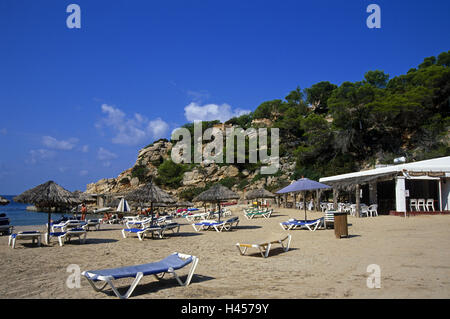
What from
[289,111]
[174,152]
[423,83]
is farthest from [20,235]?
[174,152]

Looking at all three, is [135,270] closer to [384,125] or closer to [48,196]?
[48,196]

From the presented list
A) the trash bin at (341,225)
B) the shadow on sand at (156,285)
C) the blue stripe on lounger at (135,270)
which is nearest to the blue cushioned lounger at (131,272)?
the blue stripe on lounger at (135,270)

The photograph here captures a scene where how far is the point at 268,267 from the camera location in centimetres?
614

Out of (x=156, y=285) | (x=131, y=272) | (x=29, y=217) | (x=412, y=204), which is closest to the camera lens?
(x=131, y=272)

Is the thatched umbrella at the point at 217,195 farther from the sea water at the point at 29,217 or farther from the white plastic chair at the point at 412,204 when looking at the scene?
the sea water at the point at 29,217

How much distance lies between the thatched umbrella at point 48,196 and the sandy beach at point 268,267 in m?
1.34

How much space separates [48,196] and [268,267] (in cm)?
717

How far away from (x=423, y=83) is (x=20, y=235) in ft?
111

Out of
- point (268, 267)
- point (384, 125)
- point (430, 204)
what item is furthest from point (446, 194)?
point (384, 125)

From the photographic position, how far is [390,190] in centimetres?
2186

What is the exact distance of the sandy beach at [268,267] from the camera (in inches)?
173

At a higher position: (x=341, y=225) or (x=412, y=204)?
(x=412, y=204)

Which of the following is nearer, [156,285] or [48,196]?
[156,285]

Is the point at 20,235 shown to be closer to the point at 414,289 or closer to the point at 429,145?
the point at 414,289
